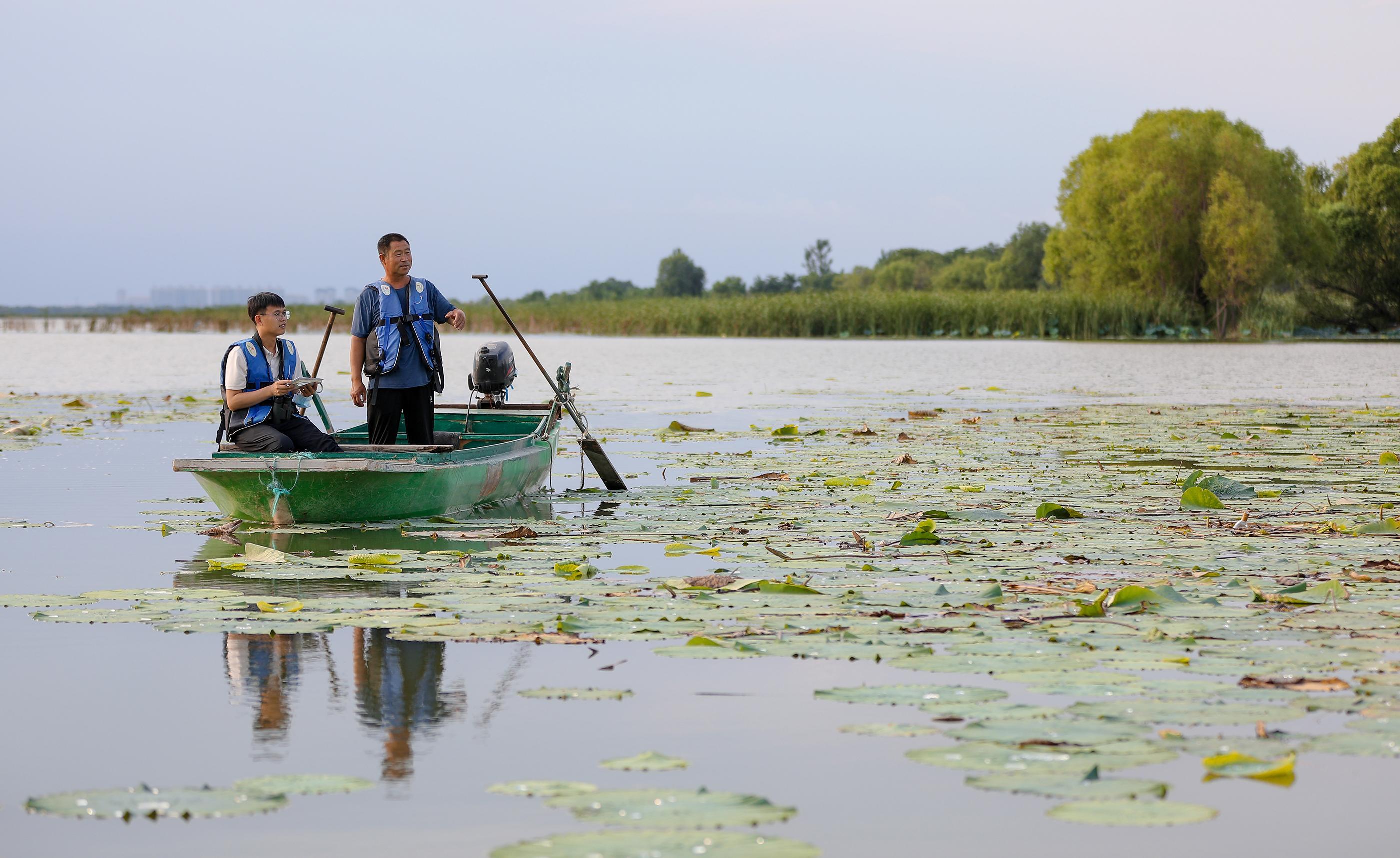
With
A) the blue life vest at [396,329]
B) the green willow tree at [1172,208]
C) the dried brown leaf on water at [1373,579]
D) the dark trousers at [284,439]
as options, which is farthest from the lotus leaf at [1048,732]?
the green willow tree at [1172,208]

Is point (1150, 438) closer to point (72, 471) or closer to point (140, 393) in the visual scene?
point (72, 471)

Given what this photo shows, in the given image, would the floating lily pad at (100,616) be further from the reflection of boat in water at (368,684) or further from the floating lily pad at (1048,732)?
the floating lily pad at (1048,732)

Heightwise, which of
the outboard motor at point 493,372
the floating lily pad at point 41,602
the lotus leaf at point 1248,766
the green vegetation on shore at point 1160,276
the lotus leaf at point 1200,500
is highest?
the green vegetation on shore at point 1160,276

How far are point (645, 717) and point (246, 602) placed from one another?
2334mm

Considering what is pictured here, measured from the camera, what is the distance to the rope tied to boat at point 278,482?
25.9 feet

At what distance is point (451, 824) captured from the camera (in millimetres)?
3227

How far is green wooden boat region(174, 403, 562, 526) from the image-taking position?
7.91m

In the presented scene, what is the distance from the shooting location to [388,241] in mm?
8844

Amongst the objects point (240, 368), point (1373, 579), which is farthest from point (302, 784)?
point (240, 368)

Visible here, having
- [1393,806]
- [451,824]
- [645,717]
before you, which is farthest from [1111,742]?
[451,824]

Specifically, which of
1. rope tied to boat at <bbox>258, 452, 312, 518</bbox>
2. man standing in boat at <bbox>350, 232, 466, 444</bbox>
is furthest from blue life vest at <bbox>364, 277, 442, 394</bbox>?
rope tied to boat at <bbox>258, 452, 312, 518</bbox>

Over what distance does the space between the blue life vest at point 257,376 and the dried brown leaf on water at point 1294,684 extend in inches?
225

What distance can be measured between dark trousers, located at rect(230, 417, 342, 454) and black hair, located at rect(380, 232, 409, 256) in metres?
1.13

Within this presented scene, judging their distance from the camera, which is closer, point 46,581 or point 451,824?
point 451,824
